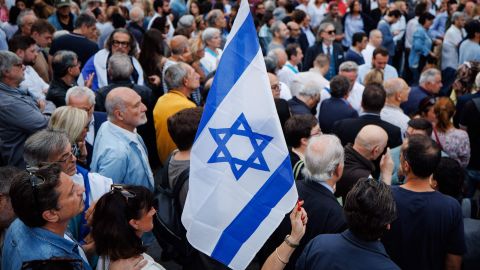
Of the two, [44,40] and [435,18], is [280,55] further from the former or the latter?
[435,18]

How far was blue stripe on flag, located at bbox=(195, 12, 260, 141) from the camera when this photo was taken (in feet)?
10.3

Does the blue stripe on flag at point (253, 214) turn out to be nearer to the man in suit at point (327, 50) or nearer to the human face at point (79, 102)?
the human face at point (79, 102)

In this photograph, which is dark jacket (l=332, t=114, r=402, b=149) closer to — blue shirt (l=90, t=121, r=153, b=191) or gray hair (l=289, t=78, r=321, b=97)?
gray hair (l=289, t=78, r=321, b=97)

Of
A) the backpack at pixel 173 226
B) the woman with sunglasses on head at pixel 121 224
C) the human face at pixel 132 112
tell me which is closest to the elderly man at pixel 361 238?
the woman with sunglasses on head at pixel 121 224

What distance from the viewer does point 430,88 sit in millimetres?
7027

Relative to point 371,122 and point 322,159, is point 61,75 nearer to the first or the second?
point 371,122

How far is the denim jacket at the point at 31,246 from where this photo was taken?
2811 mm

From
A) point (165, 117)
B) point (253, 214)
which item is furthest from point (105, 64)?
point (253, 214)

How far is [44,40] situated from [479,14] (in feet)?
26.1

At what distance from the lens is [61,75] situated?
6051 millimetres

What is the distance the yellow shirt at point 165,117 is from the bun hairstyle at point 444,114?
7.69 ft

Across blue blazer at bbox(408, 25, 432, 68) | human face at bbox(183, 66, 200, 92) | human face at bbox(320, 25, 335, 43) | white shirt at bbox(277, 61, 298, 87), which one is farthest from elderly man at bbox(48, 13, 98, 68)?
blue blazer at bbox(408, 25, 432, 68)

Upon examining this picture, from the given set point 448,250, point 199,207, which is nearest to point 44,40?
point 199,207

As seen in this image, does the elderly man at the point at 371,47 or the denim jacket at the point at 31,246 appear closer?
the denim jacket at the point at 31,246
